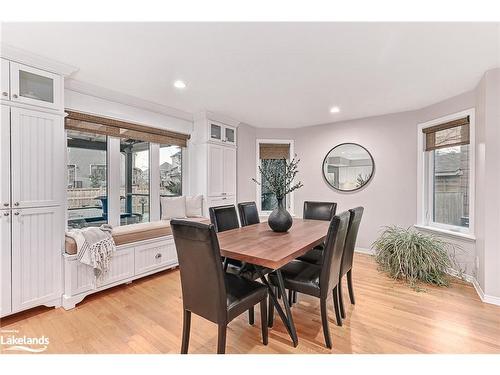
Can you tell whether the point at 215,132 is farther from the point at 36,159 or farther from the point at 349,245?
the point at 349,245

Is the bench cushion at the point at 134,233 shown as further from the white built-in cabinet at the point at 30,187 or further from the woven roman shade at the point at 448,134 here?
the woven roman shade at the point at 448,134

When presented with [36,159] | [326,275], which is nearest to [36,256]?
[36,159]

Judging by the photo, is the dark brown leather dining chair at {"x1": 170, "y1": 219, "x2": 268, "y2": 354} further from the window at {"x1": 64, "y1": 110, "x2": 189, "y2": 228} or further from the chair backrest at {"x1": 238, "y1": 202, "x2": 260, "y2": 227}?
the window at {"x1": 64, "y1": 110, "x2": 189, "y2": 228}

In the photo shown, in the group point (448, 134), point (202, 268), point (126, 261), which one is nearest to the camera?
point (202, 268)

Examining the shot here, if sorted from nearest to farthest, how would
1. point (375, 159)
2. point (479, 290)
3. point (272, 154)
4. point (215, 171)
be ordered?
point (479, 290)
point (215, 171)
point (375, 159)
point (272, 154)

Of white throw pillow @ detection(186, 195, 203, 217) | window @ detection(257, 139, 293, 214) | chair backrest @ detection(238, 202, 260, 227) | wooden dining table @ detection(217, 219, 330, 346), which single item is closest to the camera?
wooden dining table @ detection(217, 219, 330, 346)

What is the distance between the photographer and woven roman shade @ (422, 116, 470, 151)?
3.08 m

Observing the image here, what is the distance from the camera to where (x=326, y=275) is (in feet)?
5.86

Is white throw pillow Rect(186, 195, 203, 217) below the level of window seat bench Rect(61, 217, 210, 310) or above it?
above

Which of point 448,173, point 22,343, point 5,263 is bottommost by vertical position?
point 22,343

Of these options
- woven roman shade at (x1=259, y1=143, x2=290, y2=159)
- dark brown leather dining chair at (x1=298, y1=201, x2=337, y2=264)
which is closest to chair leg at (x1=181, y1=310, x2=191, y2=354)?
dark brown leather dining chair at (x1=298, y1=201, x2=337, y2=264)

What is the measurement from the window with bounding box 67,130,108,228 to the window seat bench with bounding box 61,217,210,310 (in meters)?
0.40

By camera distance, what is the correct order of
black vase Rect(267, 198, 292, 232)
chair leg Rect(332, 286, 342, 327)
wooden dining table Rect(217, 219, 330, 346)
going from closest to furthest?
wooden dining table Rect(217, 219, 330, 346)
chair leg Rect(332, 286, 342, 327)
black vase Rect(267, 198, 292, 232)

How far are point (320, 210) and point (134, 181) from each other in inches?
106
